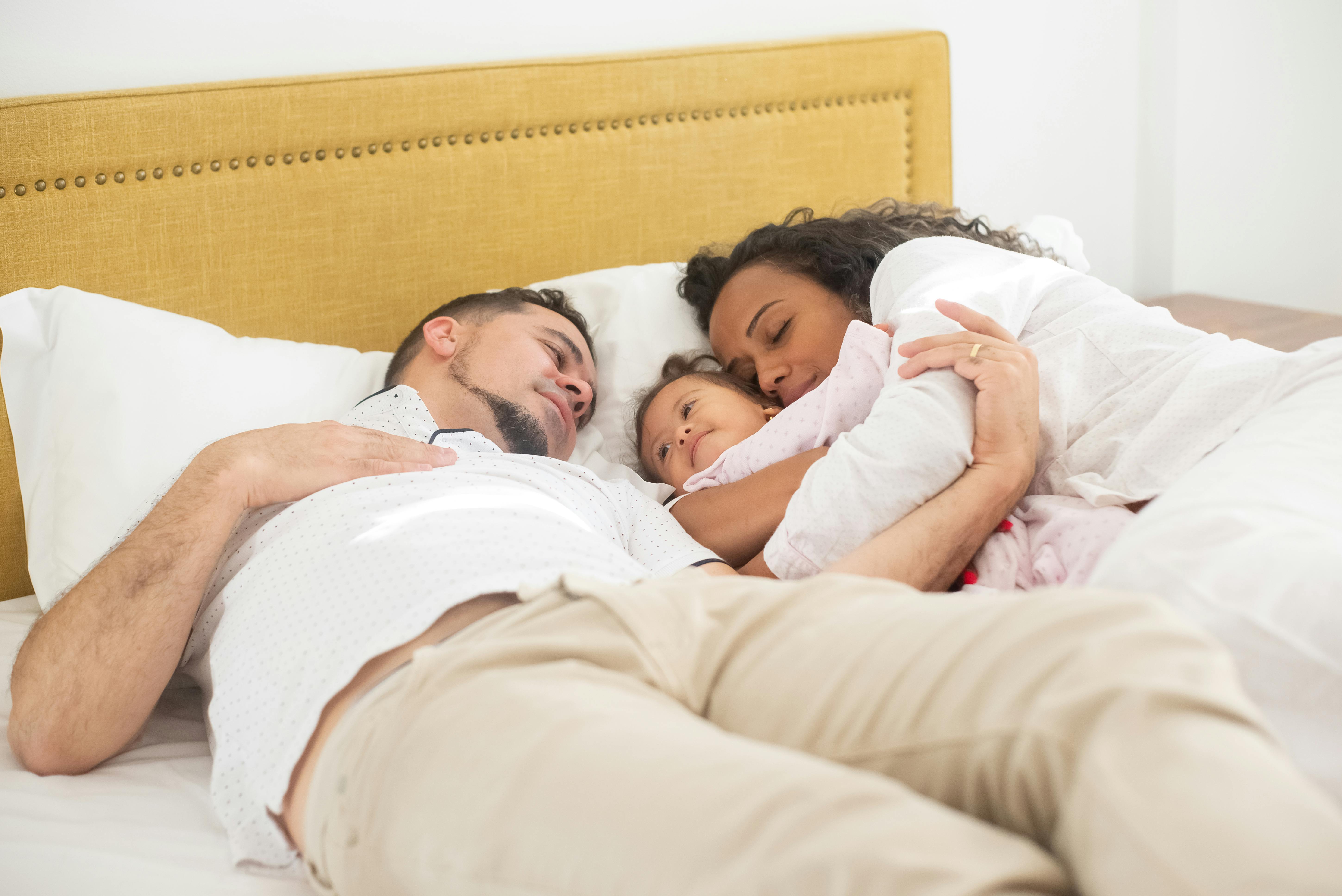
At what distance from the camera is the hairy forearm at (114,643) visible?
1.10 meters

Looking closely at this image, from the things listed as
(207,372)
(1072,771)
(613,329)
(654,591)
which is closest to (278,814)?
(654,591)

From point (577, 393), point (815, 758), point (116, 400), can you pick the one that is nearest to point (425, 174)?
point (577, 393)

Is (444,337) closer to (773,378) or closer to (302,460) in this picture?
(302,460)

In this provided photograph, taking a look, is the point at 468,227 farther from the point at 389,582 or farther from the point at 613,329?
the point at 389,582

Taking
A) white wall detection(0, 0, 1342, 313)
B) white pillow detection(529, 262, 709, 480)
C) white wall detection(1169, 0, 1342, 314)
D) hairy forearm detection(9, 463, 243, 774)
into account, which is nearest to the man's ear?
white pillow detection(529, 262, 709, 480)

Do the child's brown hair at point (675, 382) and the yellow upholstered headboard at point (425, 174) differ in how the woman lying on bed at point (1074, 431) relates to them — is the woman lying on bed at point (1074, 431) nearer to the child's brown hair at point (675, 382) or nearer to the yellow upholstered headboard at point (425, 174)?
the child's brown hair at point (675, 382)

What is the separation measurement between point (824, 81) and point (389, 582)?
5.78 ft

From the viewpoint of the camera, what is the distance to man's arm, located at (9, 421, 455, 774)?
1102mm

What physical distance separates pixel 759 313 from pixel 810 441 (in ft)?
1.06

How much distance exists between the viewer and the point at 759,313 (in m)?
1.75

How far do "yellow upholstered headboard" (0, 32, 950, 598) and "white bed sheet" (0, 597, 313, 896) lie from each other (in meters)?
0.69

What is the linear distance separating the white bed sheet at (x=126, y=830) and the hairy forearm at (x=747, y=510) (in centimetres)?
73

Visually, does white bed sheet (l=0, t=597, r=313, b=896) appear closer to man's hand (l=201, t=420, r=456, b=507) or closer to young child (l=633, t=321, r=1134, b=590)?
man's hand (l=201, t=420, r=456, b=507)

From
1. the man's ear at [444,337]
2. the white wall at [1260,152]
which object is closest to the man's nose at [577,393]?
the man's ear at [444,337]
